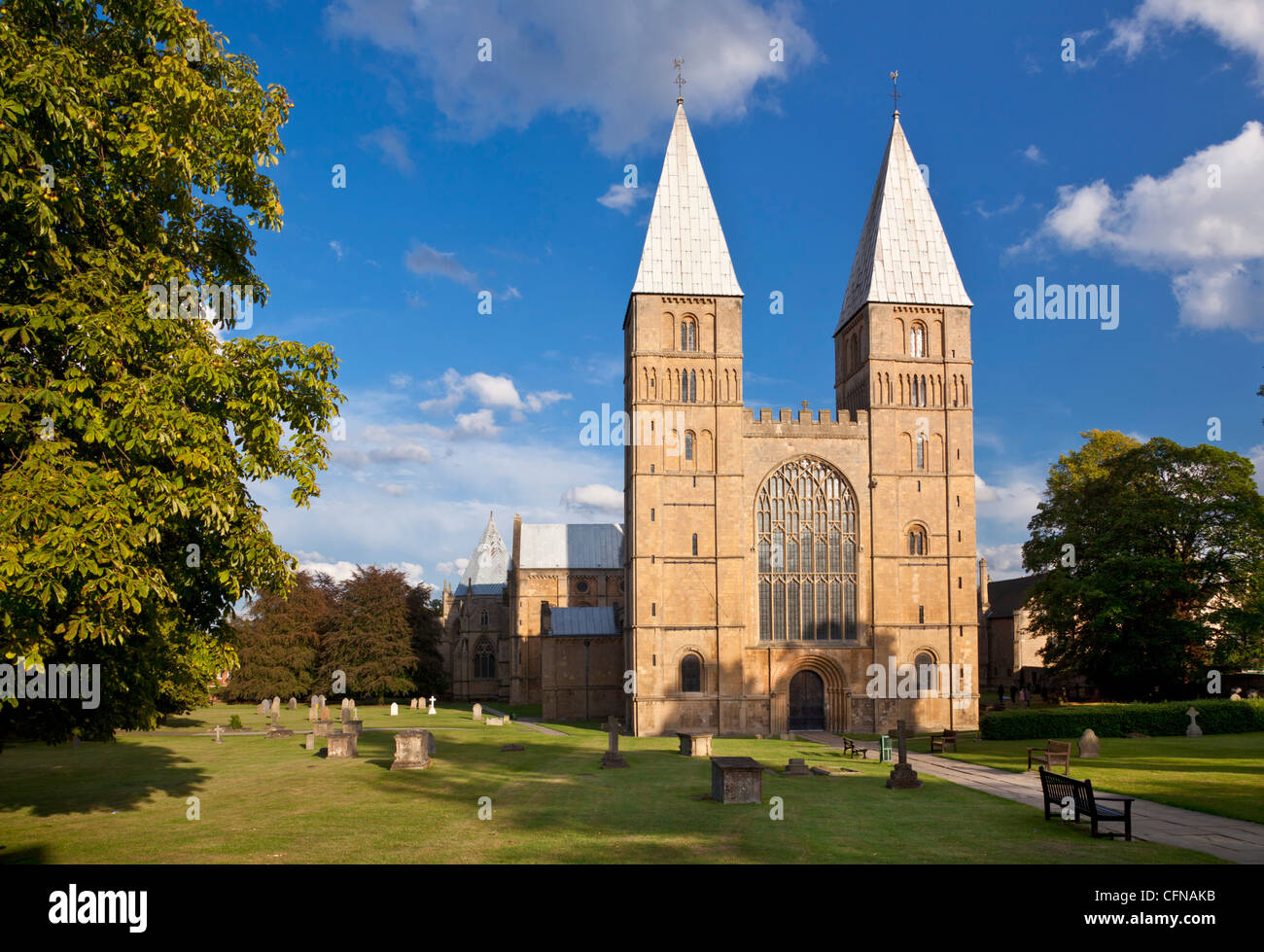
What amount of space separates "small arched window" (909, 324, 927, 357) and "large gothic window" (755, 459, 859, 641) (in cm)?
674

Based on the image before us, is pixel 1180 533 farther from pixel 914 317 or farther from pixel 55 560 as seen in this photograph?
pixel 55 560

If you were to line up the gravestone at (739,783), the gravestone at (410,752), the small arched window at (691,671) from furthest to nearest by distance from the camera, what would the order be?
1. the small arched window at (691,671)
2. the gravestone at (410,752)
3. the gravestone at (739,783)

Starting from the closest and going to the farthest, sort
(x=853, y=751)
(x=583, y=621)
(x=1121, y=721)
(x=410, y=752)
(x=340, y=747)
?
(x=410, y=752) < (x=340, y=747) < (x=853, y=751) < (x=1121, y=721) < (x=583, y=621)

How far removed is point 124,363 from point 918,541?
37026mm

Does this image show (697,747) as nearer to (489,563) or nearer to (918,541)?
(918,541)

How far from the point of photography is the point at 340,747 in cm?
2822

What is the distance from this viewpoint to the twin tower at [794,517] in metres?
40.2

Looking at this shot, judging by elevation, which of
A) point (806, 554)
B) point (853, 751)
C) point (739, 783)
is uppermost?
point (806, 554)

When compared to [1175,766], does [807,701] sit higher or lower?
lower

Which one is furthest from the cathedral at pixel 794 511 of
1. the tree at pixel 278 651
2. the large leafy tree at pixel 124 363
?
the tree at pixel 278 651

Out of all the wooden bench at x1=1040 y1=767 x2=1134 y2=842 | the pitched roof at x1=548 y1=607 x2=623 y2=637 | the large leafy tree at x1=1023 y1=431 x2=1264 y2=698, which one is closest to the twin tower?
the large leafy tree at x1=1023 y1=431 x2=1264 y2=698

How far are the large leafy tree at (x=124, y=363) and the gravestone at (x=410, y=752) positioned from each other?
43.7 feet

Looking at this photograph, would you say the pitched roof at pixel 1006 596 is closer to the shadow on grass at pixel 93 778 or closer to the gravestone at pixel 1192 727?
the gravestone at pixel 1192 727

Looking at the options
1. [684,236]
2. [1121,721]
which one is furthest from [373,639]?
[1121,721]
